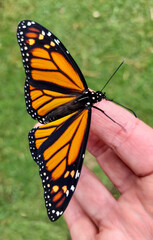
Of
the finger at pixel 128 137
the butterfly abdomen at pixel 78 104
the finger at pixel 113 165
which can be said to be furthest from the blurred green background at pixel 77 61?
the butterfly abdomen at pixel 78 104

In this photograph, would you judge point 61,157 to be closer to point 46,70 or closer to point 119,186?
point 46,70

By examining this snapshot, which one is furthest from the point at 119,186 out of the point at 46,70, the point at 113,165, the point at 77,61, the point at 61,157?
the point at 77,61

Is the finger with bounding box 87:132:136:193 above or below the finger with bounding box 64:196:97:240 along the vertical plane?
above

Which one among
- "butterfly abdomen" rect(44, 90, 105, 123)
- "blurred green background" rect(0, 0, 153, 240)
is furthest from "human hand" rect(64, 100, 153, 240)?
"blurred green background" rect(0, 0, 153, 240)

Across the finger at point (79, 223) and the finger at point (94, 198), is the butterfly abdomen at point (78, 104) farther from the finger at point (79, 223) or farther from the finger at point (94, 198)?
the finger at point (79, 223)

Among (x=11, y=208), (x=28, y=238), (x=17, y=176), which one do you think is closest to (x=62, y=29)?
(x=17, y=176)

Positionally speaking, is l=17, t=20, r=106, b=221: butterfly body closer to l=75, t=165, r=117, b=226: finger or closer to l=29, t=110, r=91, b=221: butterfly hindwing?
l=29, t=110, r=91, b=221: butterfly hindwing

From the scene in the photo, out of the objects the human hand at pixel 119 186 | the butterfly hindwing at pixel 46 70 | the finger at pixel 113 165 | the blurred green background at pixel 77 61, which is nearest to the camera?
the butterfly hindwing at pixel 46 70
